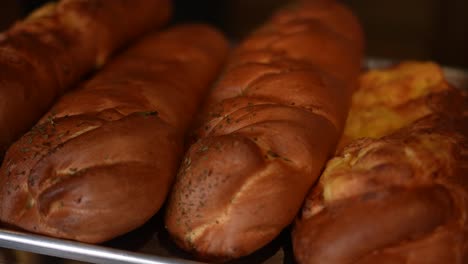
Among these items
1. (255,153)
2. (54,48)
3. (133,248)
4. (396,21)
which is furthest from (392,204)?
(396,21)

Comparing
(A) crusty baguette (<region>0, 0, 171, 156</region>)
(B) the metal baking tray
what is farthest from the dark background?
(B) the metal baking tray

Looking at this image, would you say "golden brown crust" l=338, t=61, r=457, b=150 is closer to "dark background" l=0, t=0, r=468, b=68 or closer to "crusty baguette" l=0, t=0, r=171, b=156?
"crusty baguette" l=0, t=0, r=171, b=156

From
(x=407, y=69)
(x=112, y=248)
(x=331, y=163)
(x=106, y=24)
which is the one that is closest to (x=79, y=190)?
Answer: (x=112, y=248)

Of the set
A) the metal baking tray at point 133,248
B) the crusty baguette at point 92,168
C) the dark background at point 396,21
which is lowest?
the dark background at point 396,21

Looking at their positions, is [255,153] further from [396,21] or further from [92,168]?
[396,21]

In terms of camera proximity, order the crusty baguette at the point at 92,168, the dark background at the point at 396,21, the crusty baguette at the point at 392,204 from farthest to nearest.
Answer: the dark background at the point at 396,21 < the crusty baguette at the point at 92,168 < the crusty baguette at the point at 392,204

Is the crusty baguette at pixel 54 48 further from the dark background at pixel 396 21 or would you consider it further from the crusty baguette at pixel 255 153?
the dark background at pixel 396 21

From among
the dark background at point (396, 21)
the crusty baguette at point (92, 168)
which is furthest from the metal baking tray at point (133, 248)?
the dark background at point (396, 21)

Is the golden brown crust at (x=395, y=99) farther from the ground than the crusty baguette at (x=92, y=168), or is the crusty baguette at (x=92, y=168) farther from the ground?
the crusty baguette at (x=92, y=168)
